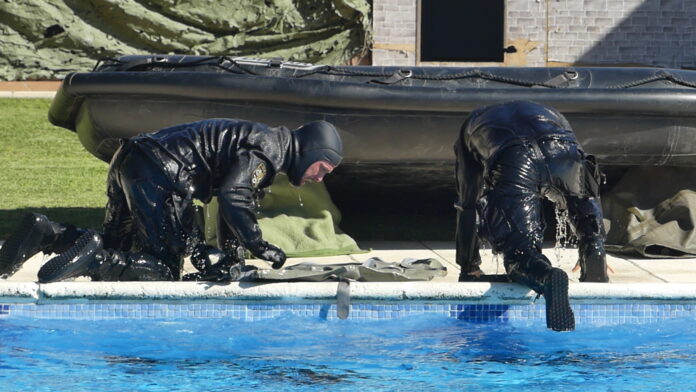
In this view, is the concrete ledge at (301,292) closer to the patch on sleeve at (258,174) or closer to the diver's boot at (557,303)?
the diver's boot at (557,303)

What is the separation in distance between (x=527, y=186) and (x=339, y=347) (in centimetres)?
104

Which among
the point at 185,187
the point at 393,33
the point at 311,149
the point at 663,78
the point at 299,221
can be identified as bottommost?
the point at 299,221

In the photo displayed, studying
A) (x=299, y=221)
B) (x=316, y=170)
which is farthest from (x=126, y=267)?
(x=299, y=221)

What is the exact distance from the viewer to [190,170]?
4.99m

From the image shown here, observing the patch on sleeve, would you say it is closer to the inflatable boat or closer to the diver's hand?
the diver's hand

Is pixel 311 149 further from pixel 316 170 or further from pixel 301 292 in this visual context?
pixel 301 292

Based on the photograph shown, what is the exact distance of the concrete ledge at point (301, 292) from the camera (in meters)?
4.57

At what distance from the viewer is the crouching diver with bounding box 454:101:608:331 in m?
4.57

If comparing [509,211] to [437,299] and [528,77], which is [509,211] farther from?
[528,77]

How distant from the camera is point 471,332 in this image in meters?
4.62

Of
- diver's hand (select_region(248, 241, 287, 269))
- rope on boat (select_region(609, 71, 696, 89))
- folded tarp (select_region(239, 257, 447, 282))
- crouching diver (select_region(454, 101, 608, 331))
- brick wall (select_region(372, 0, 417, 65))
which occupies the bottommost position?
folded tarp (select_region(239, 257, 447, 282))

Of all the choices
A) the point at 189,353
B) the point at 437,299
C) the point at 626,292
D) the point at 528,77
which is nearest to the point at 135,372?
the point at 189,353

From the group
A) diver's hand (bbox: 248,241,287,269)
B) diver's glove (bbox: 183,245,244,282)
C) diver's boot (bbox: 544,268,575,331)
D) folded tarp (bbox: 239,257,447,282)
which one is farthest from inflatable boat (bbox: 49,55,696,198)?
diver's boot (bbox: 544,268,575,331)

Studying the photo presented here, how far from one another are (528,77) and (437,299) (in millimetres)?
2833
